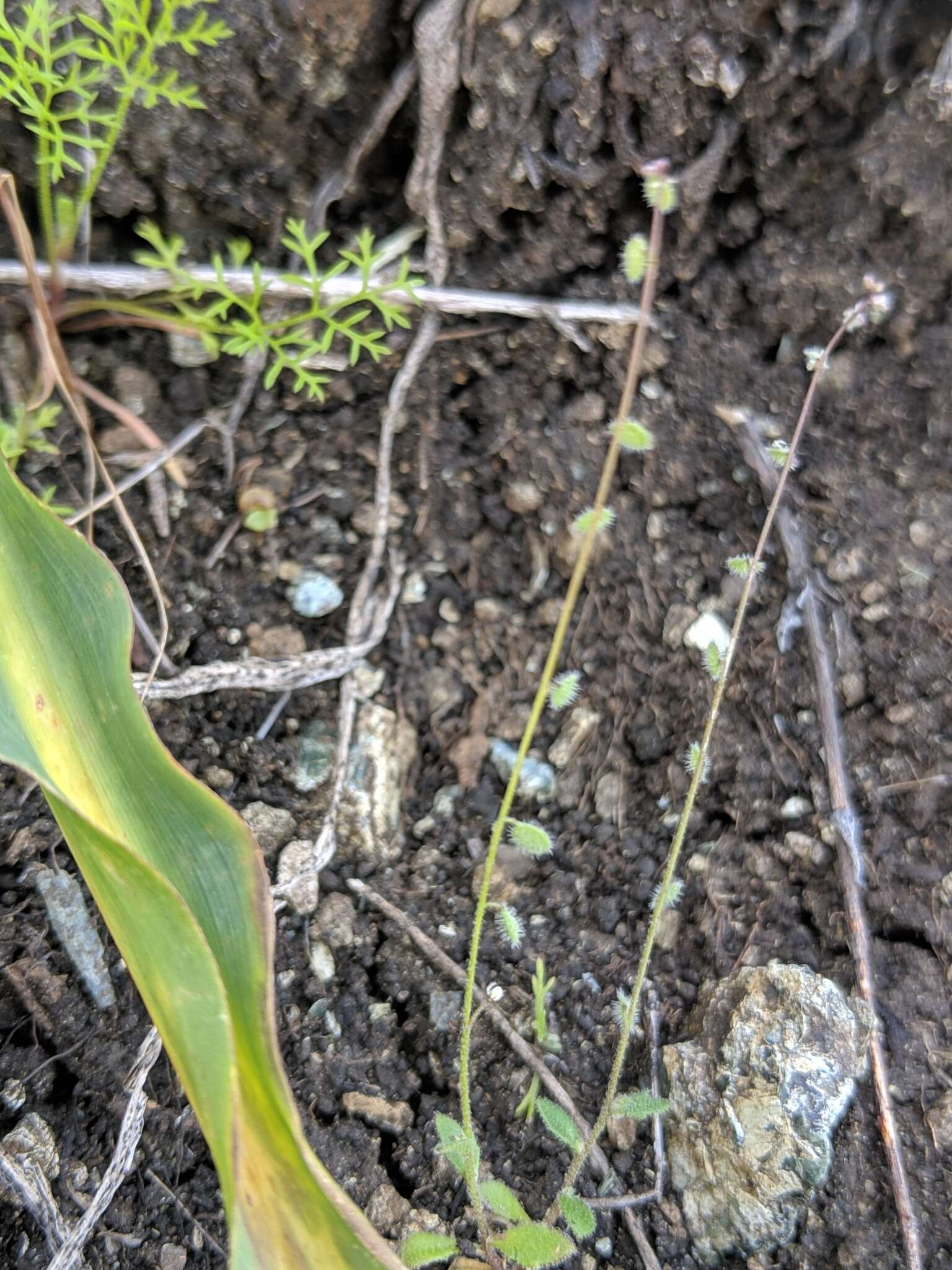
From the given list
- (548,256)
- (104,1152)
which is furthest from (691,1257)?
(548,256)

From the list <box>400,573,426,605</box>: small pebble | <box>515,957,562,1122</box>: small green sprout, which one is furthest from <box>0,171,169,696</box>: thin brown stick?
<box>515,957,562,1122</box>: small green sprout

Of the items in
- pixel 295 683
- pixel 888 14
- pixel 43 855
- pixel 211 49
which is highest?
pixel 888 14

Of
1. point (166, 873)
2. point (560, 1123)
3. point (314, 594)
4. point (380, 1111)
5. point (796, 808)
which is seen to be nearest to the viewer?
point (166, 873)

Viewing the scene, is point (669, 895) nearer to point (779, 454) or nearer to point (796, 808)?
point (796, 808)

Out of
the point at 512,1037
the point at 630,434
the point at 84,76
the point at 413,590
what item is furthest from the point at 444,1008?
the point at 84,76

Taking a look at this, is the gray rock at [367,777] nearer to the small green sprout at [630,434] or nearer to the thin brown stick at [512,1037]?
the thin brown stick at [512,1037]

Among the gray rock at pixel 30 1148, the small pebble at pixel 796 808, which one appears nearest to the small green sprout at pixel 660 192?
the small pebble at pixel 796 808

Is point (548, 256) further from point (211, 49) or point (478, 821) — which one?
point (478, 821)
